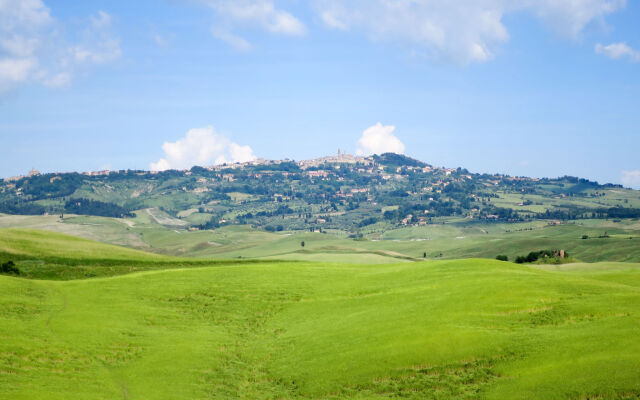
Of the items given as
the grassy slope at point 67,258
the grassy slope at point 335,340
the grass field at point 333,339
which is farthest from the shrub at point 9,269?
the grassy slope at point 335,340

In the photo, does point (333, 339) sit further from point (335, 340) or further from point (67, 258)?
point (67, 258)

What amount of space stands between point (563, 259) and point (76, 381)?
135m

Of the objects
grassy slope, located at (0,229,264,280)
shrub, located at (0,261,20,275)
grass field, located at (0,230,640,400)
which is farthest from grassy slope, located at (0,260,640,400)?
grassy slope, located at (0,229,264,280)

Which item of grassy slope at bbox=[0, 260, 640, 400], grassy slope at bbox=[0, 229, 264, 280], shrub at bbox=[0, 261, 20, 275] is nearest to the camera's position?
grassy slope at bbox=[0, 260, 640, 400]

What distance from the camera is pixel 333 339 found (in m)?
47.3

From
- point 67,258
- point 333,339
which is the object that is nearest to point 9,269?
point 67,258

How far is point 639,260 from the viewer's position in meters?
196

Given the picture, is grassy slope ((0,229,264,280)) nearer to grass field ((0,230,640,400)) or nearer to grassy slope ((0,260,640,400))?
grass field ((0,230,640,400))

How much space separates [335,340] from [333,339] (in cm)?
41

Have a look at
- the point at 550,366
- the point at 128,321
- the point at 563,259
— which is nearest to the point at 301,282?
the point at 128,321

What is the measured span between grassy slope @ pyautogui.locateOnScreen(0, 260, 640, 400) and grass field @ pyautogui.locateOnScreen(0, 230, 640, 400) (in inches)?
5.0

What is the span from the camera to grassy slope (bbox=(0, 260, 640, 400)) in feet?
113

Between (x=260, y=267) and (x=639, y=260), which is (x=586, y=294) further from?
(x=639, y=260)

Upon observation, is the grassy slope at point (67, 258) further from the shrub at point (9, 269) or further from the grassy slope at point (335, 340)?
the grassy slope at point (335, 340)
